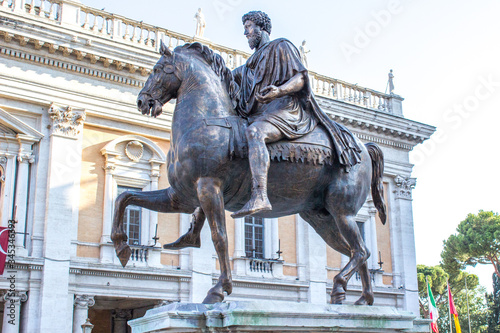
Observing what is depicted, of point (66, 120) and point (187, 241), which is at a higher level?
point (66, 120)

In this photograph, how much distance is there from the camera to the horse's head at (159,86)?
5090 mm

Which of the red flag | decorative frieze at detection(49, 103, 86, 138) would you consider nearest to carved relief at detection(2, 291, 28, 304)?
the red flag

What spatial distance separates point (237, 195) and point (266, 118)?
61 centimetres

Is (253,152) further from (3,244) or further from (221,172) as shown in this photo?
(3,244)

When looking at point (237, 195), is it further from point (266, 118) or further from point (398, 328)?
point (398, 328)

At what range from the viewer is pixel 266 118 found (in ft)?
16.3

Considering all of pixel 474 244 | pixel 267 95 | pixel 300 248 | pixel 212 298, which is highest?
pixel 474 244

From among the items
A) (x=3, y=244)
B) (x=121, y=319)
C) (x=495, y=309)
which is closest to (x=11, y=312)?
(x=3, y=244)

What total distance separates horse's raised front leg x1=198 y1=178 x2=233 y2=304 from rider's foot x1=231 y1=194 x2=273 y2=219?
20 cm

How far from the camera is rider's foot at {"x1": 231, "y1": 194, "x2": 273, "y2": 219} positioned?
14.9 feet

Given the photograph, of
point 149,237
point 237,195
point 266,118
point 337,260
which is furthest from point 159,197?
point 337,260

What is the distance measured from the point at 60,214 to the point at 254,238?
18.7ft

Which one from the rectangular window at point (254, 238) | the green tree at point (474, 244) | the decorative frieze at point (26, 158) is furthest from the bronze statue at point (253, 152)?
the green tree at point (474, 244)

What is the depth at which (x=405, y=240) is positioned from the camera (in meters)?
21.6
